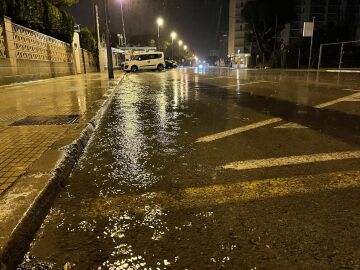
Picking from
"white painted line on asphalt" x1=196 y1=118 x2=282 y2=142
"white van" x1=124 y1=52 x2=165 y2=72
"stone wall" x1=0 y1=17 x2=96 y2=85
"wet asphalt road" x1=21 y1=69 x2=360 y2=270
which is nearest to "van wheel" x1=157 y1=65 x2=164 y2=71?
"white van" x1=124 y1=52 x2=165 y2=72

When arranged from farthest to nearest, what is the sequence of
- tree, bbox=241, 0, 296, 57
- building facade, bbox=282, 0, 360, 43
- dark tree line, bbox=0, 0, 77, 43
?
building facade, bbox=282, 0, 360, 43 < tree, bbox=241, 0, 296, 57 < dark tree line, bbox=0, 0, 77, 43

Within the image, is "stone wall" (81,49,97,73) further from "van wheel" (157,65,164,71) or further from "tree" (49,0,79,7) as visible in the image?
"van wheel" (157,65,164,71)

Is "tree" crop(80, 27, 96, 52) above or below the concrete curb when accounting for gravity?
above

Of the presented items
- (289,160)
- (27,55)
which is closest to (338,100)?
(289,160)

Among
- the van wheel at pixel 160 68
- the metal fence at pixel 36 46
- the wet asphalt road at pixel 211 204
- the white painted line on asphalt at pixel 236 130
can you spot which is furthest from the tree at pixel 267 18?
the wet asphalt road at pixel 211 204

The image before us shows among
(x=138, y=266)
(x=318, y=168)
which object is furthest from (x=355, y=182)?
(x=138, y=266)

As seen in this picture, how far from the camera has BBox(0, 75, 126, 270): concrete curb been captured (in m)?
1.78

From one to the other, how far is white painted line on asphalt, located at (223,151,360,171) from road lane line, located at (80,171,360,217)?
1.26 feet

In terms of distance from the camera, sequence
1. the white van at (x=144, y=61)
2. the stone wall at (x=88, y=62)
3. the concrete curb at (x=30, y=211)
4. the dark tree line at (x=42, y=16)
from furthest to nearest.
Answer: the white van at (x=144, y=61)
the stone wall at (x=88, y=62)
the dark tree line at (x=42, y=16)
the concrete curb at (x=30, y=211)

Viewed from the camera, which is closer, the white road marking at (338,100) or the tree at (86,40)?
the white road marking at (338,100)

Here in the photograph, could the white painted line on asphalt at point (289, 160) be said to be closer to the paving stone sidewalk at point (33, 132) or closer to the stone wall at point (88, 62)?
the paving stone sidewalk at point (33, 132)

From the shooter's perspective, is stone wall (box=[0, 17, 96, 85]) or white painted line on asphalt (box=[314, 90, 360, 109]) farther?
stone wall (box=[0, 17, 96, 85])

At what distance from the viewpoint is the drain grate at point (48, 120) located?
5.15 meters

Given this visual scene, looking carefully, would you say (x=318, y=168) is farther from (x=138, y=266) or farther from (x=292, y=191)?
(x=138, y=266)
